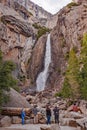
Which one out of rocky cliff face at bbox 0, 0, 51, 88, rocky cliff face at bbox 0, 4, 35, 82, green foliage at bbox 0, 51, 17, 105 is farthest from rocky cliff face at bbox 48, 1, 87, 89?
green foliage at bbox 0, 51, 17, 105

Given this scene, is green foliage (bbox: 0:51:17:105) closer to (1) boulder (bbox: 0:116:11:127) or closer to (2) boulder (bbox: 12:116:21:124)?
(1) boulder (bbox: 0:116:11:127)

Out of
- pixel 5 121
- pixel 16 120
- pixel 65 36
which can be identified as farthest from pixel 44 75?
pixel 5 121

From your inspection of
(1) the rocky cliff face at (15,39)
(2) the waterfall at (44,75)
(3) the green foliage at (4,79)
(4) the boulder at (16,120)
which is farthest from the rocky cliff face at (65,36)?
(3) the green foliage at (4,79)

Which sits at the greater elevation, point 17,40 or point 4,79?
point 17,40

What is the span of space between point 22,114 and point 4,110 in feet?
7.21

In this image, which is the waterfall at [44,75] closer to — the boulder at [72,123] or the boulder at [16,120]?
the boulder at [16,120]

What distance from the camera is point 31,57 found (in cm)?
8906

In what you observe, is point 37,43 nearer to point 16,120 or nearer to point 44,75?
point 44,75

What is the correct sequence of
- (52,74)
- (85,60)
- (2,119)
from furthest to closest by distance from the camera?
1. (52,74)
2. (85,60)
3. (2,119)

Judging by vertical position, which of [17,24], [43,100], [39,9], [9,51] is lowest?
[43,100]

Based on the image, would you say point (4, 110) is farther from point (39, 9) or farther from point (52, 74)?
point (39, 9)

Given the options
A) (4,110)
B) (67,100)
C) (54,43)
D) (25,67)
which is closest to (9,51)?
(25,67)

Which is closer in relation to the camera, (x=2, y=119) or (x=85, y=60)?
(x=2, y=119)

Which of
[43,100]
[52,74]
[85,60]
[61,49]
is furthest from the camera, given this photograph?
[61,49]
